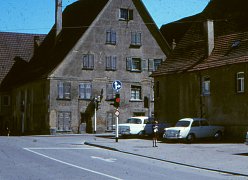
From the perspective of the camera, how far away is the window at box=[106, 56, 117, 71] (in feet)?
169

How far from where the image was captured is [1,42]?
62188 mm

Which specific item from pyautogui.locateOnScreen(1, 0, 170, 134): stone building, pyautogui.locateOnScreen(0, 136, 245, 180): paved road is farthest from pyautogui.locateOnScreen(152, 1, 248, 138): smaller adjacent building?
pyautogui.locateOnScreen(0, 136, 245, 180): paved road

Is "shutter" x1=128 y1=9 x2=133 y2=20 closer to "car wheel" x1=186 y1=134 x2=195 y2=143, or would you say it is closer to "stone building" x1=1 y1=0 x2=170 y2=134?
"stone building" x1=1 y1=0 x2=170 y2=134

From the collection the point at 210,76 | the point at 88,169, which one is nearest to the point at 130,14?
the point at 210,76

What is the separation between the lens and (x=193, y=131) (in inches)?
1275

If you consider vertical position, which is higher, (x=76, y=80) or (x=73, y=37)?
(x=73, y=37)

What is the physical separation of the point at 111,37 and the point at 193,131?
70.8ft

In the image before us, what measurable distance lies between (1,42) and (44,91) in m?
14.6

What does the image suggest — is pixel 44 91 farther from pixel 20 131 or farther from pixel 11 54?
pixel 11 54

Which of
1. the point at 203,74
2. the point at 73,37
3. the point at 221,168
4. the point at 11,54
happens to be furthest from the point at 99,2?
the point at 221,168

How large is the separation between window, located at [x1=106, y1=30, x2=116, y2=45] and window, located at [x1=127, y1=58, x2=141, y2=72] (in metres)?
2.62

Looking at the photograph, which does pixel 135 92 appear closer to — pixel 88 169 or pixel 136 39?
pixel 136 39

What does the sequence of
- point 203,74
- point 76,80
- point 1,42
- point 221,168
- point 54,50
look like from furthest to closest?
1. point 1,42
2. point 54,50
3. point 76,80
4. point 203,74
5. point 221,168

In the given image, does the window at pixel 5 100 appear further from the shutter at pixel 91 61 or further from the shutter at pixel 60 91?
the shutter at pixel 91 61
